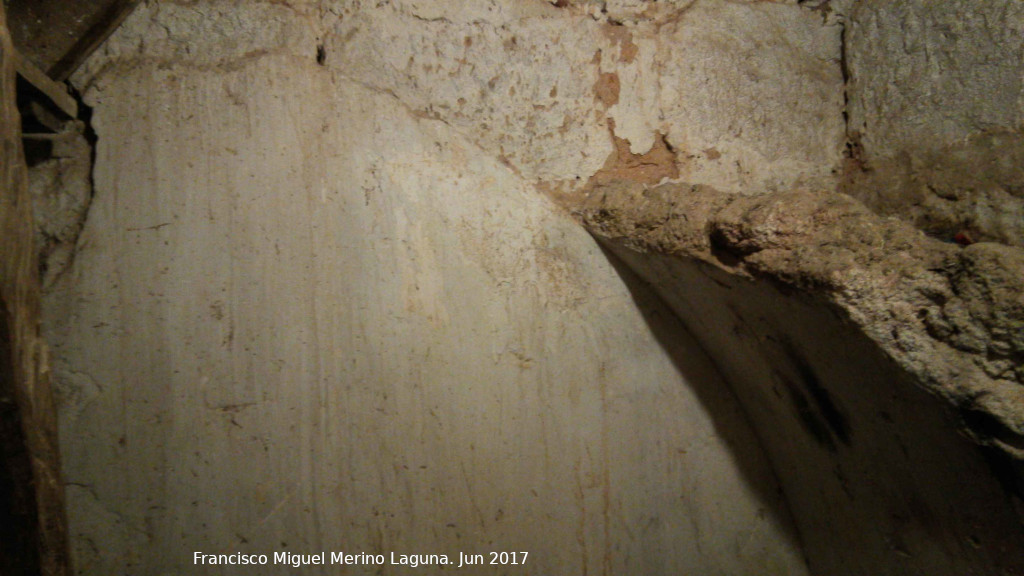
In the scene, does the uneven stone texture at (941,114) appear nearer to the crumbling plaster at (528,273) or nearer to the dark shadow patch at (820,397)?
the crumbling plaster at (528,273)

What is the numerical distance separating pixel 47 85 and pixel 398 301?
0.89 m

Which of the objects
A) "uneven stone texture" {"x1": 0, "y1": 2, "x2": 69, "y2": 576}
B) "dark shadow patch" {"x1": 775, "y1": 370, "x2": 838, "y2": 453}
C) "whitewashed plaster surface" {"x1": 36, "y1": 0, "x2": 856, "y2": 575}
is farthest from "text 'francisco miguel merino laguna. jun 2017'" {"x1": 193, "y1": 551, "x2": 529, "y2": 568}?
"dark shadow patch" {"x1": 775, "y1": 370, "x2": 838, "y2": 453}

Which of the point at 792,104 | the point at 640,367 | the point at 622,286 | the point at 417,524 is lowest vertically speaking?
the point at 417,524

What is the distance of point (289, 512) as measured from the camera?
1499 mm

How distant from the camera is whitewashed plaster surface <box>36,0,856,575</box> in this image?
1.41 m

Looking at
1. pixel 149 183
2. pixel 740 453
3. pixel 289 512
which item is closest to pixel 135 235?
pixel 149 183

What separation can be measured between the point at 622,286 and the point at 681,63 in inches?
27.5

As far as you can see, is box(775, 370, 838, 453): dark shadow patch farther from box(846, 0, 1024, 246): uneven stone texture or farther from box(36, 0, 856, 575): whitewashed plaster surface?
box(846, 0, 1024, 246): uneven stone texture

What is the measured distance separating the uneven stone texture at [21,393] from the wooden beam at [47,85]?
5.1 inches

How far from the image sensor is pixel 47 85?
50.9 inches

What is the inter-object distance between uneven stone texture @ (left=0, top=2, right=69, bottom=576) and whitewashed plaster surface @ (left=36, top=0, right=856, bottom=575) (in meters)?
0.24

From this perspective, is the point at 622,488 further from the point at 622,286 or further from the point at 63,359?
the point at 63,359

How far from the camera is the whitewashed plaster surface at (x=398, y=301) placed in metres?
1.41

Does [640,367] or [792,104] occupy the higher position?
[792,104]
